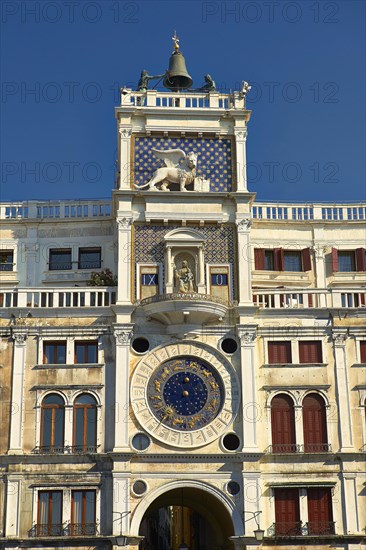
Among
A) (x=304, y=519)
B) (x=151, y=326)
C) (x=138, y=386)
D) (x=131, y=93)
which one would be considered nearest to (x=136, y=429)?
(x=138, y=386)

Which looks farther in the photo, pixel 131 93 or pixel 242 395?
pixel 131 93

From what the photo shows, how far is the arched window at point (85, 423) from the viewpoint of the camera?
45.2 metres

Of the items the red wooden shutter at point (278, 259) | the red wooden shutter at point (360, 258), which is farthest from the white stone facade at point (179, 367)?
the red wooden shutter at point (360, 258)

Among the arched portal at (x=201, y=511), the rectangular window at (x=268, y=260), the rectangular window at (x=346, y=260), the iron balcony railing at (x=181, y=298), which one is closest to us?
the arched portal at (x=201, y=511)

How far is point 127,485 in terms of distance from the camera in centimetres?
4438

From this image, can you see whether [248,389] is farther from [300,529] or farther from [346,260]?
[346,260]

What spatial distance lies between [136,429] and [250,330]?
709 centimetres

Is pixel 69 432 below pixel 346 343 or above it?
below

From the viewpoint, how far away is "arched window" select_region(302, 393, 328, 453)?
45969 millimetres

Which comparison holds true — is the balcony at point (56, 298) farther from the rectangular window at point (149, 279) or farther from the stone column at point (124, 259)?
the rectangular window at point (149, 279)

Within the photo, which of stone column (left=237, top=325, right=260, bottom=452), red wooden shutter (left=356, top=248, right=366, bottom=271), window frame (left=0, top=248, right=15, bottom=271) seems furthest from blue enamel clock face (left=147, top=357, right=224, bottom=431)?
red wooden shutter (left=356, top=248, right=366, bottom=271)

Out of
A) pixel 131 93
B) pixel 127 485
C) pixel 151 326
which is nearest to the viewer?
pixel 127 485

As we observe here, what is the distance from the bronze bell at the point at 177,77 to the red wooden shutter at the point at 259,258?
9.67 m

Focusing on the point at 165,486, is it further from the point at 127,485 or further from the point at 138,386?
the point at 138,386
